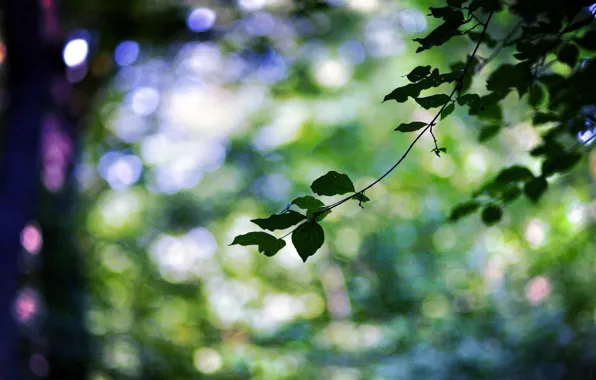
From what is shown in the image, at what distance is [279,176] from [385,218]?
88 cm

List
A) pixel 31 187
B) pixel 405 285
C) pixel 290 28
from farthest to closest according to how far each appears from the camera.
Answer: pixel 405 285 < pixel 290 28 < pixel 31 187

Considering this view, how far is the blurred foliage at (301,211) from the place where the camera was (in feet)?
10.1

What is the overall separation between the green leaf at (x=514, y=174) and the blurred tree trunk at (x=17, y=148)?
92.3 inches

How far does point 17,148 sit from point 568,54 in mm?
2640

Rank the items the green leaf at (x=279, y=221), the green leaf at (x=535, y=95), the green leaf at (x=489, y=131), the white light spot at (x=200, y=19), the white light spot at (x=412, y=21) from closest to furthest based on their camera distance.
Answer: the green leaf at (x=279, y=221) < the green leaf at (x=535, y=95) < the green leaf at (x=489, y=131) < the white light spot at (x=412, y=21) < the white light spot at (x=200, y=19)

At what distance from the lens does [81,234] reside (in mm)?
3371

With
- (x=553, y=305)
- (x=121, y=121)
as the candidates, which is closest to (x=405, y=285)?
(x=553, y=305)

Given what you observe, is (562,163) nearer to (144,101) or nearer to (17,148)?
(17,148)

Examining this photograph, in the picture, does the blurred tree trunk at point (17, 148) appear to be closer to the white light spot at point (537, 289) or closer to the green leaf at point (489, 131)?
the green leaf at point (489, 131)

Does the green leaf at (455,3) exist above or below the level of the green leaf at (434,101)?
above

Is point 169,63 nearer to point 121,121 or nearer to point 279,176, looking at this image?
point 121,121

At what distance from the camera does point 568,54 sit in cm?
69

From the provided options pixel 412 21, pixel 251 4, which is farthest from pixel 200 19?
pixel 412 21

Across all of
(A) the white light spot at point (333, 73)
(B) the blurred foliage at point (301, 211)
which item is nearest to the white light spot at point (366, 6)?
(B) the blurred foliage at point (301, 211)
